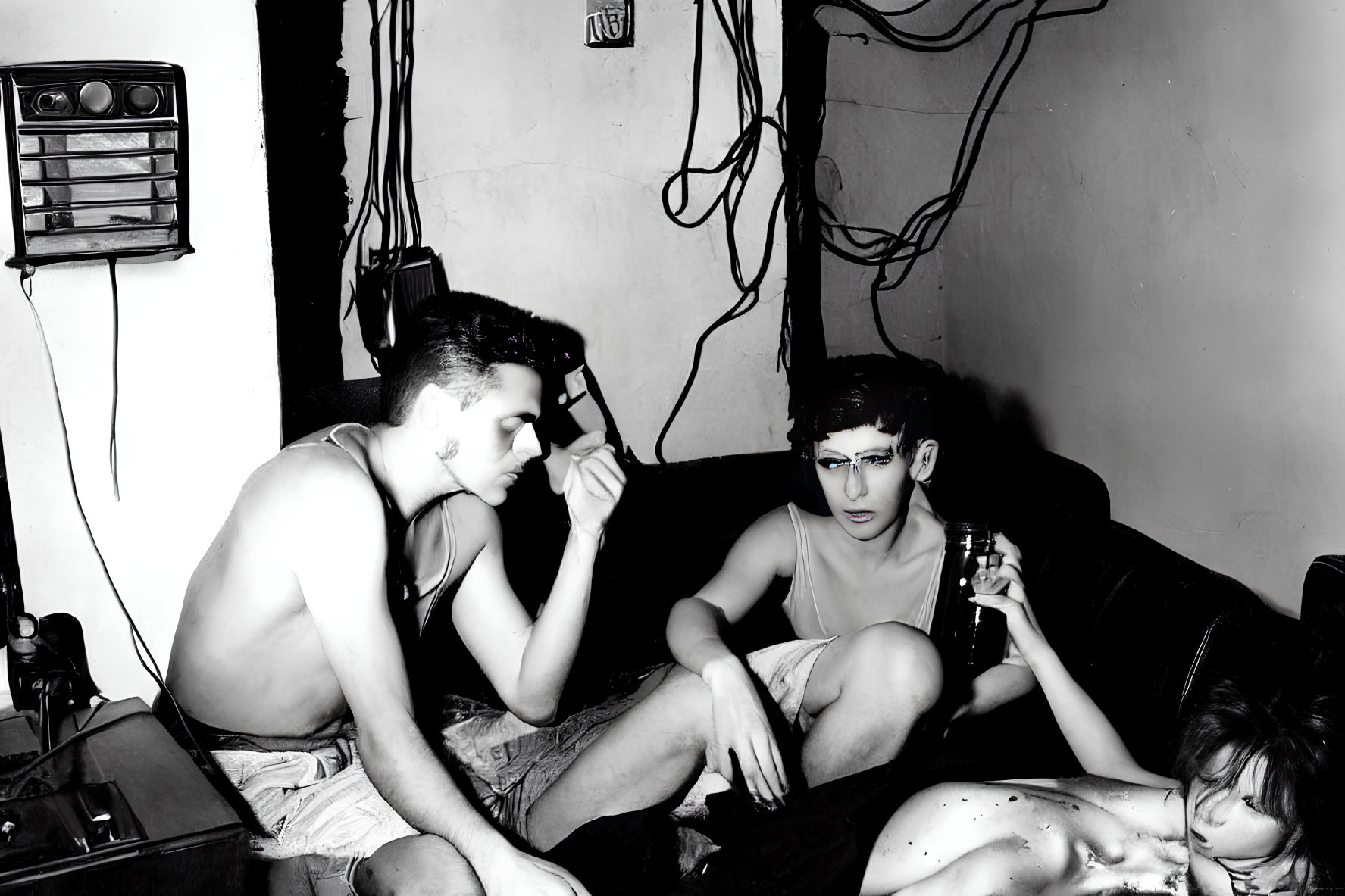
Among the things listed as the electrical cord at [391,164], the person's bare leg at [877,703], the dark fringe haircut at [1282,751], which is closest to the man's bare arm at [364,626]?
the person's bare leg at [877,703]

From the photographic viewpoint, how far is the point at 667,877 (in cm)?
167

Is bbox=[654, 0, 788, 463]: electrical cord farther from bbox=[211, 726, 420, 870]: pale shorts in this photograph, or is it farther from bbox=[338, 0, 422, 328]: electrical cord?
bbox=[211, 726, 420, 870]: pale shorts

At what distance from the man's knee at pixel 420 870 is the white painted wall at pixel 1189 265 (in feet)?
5.34

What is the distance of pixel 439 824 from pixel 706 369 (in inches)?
63.2

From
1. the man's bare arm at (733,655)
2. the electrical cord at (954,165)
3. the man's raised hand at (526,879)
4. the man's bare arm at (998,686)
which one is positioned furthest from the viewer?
the electrical cord at (954,165)

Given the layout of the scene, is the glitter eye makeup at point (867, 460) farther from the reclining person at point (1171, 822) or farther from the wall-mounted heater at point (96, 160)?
the wall-mounted heater at point (96, 160)

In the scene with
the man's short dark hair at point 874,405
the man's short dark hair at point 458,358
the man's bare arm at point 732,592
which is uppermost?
the man's short dark hair at point 458,358

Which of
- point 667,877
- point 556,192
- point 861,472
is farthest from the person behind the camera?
point 556,192

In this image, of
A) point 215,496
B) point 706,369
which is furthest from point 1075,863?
point 706,369

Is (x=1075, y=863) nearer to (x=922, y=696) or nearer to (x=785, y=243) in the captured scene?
(x=922, y=696)

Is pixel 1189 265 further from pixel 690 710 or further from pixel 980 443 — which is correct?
pixel 690 710

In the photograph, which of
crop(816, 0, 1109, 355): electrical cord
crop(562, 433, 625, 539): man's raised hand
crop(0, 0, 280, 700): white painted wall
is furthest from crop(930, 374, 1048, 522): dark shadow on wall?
crop(0, 0, 280, 700): white painted wall

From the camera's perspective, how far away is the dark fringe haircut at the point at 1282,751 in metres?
1.41

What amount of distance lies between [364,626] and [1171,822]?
1.15 meters
